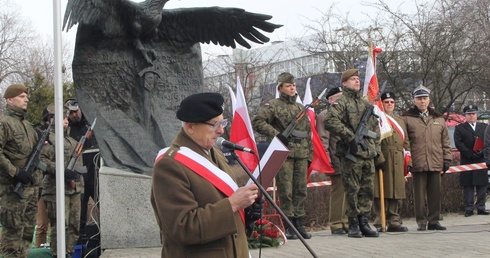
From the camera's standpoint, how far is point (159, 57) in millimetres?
10000

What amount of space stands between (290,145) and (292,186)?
57cm

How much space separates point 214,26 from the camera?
1047 cm

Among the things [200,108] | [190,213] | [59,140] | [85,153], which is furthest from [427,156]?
[190,213]

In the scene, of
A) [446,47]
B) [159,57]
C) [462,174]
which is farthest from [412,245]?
[446,47]

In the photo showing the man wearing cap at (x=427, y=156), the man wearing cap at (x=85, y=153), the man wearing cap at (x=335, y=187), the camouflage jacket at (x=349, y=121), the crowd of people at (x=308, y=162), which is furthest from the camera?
the man wearing cap at (x=85, y=153)

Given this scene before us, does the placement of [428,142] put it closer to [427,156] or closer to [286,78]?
[427,156]

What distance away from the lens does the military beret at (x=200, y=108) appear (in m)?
3.79

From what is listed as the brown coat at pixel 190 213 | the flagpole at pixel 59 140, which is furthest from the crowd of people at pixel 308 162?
the brown coat at pixel 190 213

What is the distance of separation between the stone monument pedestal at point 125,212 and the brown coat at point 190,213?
195 inches

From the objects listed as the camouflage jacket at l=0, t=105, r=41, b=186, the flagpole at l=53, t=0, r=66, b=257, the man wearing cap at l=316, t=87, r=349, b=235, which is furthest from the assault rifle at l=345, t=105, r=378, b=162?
the flagpole at l=53, t=0, r=66, b=257

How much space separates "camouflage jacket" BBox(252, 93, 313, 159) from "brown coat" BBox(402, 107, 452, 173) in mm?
1782

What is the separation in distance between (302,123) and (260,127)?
595 millimetres

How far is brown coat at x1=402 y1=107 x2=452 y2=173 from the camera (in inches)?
390

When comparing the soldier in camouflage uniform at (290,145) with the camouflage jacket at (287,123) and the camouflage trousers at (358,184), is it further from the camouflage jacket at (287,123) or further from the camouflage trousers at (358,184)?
the camouflage trousers at (358,184)
